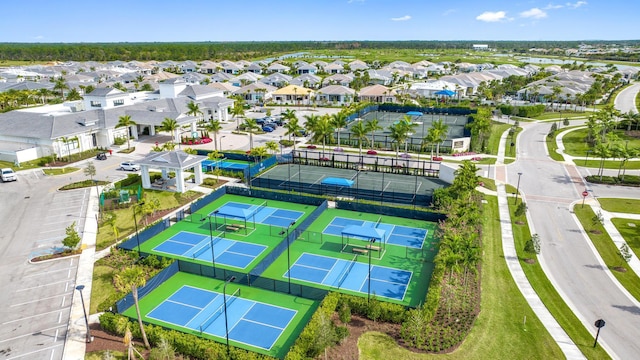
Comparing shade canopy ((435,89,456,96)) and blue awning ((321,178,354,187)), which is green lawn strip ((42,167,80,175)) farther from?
shade canopy ((435,89,456,96))

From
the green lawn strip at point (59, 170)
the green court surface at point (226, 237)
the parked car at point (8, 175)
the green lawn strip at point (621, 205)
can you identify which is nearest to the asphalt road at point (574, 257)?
the green lawn strip at point (621, 205)

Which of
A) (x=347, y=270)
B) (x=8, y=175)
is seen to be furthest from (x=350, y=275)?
(x=8, y=175)

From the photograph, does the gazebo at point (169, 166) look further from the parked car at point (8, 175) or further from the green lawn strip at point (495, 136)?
the green lawn strip at point (495, 136)

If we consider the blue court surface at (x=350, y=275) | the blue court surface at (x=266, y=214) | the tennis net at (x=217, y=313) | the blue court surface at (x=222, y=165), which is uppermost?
the blue court surface at (x=222, y=165)

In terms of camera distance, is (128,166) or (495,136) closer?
(128,166)

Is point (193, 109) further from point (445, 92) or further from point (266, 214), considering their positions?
point (445, 92)

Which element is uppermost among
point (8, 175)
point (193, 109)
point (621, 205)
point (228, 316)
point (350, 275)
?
point (193, 109)
